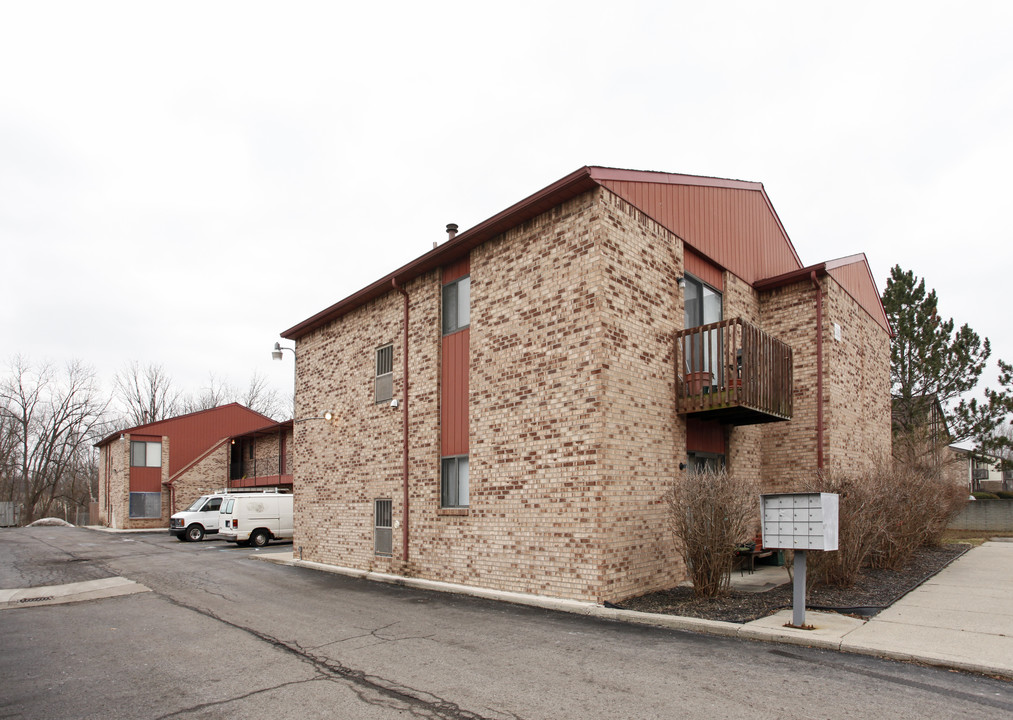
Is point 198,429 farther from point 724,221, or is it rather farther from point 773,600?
point 773,600

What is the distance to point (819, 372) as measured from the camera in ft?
43.2

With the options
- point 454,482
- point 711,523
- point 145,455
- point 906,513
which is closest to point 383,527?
point 454,482

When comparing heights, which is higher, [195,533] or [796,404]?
[796,404]

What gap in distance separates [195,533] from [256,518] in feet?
14.2

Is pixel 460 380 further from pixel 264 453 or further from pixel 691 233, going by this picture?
pixel 264 453

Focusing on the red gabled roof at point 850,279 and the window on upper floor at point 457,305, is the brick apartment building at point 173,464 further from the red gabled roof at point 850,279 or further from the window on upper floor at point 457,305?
the red gabled roof at point 850,279

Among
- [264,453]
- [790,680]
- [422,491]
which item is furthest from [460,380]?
[264,453]

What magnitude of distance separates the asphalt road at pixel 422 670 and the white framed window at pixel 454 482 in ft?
6.58

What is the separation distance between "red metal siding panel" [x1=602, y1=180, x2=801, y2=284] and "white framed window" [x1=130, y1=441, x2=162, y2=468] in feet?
106

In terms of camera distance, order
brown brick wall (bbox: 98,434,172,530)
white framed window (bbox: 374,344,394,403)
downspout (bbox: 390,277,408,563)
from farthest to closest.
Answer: brown brick wall (bbox: 98,434,172,530), white framed window (bbox: 374,344,394,403), downspout (bbox: 390,277,408,563)

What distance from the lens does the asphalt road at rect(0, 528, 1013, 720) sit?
5.19 m

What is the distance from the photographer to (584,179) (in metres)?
9.66

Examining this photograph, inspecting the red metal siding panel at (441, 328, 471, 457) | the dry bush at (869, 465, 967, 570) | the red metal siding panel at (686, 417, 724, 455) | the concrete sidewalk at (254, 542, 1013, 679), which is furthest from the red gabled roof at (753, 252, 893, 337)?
the red metal siding panel at (441, 328, 471, 457)

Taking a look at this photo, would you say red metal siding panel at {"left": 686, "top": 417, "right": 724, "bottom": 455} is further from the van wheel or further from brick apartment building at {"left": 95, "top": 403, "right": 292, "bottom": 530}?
brick apartment building at {"left": 95, "top": 403, "right": 292, "bottom": 530}
